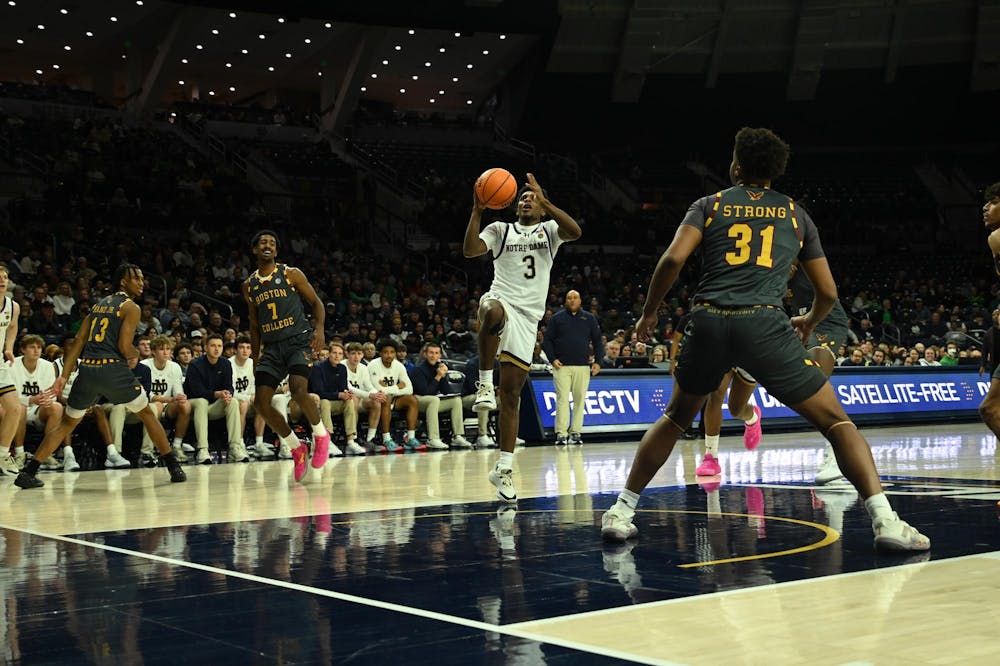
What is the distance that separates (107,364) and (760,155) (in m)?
6.55

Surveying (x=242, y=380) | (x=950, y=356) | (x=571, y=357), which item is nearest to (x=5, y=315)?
(x=242, y=380)

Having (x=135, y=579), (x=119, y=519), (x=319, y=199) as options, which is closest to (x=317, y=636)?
(x=135, y=579)

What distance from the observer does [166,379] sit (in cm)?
1317

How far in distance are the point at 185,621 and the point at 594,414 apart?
12.9 metres

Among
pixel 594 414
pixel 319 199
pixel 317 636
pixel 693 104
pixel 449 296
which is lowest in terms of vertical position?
pixel 317 636

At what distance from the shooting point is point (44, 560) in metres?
5.36

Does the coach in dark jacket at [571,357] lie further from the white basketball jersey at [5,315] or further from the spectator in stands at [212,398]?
the white basketball jersey at [5,315]

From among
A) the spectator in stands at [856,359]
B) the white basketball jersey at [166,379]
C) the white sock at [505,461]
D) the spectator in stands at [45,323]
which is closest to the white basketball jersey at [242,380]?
the white basketball jersey at [166,379]

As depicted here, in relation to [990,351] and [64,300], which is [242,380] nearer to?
[64,300]

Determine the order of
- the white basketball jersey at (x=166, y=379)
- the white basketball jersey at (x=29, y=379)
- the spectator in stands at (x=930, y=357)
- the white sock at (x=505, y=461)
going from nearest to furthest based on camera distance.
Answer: the white sock at (x=505, y=461)
the white basketball jersey at (x=29, y=379)
the white basketball jersey at (x=166, y=379)
the spectator in stands at (x=930, y=357)

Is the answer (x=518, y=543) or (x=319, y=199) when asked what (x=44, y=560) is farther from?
(x=319, y=199)

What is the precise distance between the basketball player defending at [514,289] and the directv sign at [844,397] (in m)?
7.37

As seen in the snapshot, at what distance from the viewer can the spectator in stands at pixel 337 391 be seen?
→ 14.2 metres

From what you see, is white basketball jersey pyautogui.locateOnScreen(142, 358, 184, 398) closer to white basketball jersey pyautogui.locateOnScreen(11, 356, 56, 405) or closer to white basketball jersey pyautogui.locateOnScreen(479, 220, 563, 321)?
white basketball jersey pyautogui.locateOnScreen(11, 356, 56, 405)
